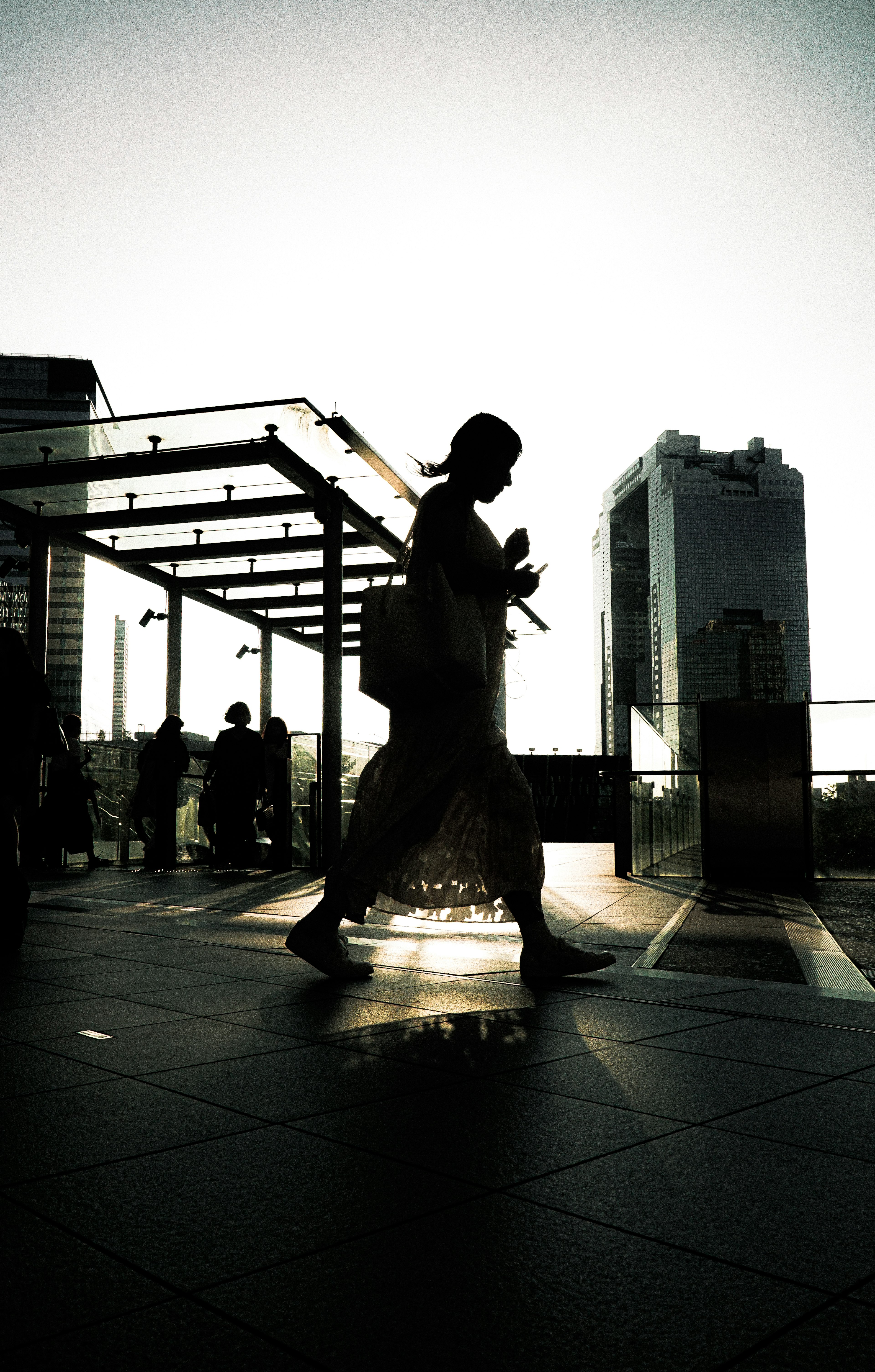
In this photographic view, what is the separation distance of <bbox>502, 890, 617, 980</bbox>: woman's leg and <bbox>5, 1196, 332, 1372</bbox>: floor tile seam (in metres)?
2.56

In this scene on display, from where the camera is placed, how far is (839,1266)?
5.00 ft

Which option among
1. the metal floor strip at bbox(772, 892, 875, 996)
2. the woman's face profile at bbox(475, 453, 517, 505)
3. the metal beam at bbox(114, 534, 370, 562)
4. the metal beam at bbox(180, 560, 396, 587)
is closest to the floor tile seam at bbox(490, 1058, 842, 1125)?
the metal floor strip at bbox(772, 892, 875, 996)

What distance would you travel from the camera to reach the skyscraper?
15212cm

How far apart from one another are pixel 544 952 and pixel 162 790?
340 inches

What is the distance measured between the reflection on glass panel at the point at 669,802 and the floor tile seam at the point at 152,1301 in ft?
29.1

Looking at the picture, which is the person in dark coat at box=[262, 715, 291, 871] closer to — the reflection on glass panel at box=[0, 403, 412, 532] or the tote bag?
the reflection on glass panel at box=[0, 403, 412, 532]

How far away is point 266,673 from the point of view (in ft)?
63.2

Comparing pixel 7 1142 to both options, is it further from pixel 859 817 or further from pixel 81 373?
pixel 81 373

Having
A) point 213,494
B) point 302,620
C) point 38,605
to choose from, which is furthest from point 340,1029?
point 302,620

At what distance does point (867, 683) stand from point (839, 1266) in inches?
360

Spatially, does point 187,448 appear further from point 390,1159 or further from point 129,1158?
point 390,1159

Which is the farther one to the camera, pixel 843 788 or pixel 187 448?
pixel 187 448

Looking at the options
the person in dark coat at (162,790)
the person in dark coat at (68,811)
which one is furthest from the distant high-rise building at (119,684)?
the person in dark coat at (68,811)

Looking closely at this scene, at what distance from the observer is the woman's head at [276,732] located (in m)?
12.3
